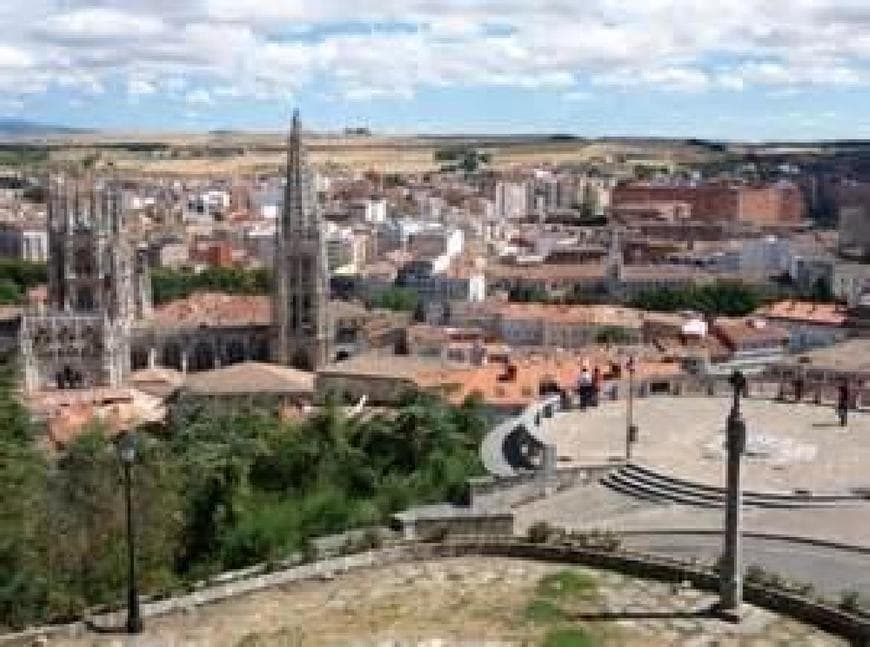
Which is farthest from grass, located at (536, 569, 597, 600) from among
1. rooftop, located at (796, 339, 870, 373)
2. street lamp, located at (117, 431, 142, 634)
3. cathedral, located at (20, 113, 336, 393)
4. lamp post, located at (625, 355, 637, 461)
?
cathedral, located at (20, 113, 336, 393)

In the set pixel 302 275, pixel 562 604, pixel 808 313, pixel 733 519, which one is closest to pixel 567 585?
pixel 562 604

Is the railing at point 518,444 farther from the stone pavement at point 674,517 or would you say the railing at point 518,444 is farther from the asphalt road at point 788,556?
the asphalt road at point 788,556

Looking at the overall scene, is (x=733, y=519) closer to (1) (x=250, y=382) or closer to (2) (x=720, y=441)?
(2) (x=720, y=441)

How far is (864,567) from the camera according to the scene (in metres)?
22.1

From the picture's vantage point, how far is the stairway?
25.4 metres

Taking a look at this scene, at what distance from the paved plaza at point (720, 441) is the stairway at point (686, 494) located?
1.06 feet

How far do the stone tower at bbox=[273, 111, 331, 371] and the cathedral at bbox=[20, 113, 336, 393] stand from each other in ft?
0.16

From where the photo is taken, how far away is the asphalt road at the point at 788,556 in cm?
2144

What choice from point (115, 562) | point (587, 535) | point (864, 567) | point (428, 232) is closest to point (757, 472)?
point (864, 567)

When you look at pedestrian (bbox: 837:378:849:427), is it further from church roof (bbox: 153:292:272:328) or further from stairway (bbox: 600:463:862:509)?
church roof (bbox: 153:292:272:328)

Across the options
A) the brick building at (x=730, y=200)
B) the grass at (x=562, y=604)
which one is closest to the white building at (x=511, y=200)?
the brick building at (x=730, y=200)

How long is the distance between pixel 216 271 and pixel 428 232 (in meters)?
25.1

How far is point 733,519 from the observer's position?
17.4 meters

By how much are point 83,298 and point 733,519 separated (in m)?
65.1
